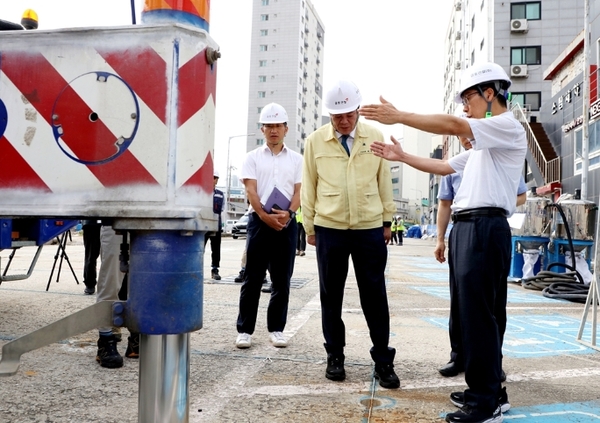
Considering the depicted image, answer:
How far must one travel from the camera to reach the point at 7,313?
17.0 feet

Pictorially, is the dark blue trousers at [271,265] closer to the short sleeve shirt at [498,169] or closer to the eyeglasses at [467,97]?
the short sleeve shirt at [498,169]

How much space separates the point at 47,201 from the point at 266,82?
82.4 meters

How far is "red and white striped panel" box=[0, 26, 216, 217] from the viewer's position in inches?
62.1

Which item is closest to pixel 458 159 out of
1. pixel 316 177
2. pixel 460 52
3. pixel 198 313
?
pixel 316 177

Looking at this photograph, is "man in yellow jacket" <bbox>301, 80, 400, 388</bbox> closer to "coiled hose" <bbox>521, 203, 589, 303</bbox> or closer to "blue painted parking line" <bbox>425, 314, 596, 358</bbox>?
"blue painted parking line" <bbox>425, 314, 596, 358</bbox>

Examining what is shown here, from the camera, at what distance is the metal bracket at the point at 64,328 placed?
1.57 metres

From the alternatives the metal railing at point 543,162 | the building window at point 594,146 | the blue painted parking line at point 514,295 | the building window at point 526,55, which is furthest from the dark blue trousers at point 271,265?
the building window at point 526,55

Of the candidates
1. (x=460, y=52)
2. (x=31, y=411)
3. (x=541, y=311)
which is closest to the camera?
(x=31, y=411)

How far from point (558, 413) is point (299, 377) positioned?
150 centimetres

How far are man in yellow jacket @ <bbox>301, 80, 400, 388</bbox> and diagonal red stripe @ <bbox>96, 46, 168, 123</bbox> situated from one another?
2.04m

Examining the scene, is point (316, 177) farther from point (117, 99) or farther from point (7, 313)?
point (7, 313)

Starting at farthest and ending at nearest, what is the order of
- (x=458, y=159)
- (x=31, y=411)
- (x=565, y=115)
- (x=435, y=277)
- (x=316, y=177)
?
(x=565, y=115)
(x=435, y=277)
(x=316, y=177)
(x=458, y=159)
(x=31, y=411)

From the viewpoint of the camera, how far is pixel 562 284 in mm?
8328

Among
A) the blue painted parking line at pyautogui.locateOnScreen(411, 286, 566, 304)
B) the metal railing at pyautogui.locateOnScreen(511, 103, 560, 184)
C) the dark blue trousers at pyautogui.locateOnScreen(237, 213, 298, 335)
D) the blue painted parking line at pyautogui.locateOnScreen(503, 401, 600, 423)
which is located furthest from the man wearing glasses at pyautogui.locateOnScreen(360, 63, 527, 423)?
the metal railing at pyautogui.locateOnScreen(511, 103, 560, 184)
